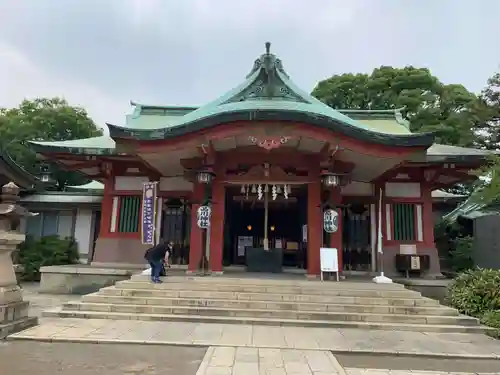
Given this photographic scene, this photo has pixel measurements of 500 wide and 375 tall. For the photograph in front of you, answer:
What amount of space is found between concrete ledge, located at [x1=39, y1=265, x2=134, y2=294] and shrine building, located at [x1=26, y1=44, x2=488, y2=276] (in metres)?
1.06

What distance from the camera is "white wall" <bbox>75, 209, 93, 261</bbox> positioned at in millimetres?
16828

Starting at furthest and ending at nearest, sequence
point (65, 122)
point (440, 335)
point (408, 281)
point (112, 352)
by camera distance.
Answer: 1. point (65, 122)
2. point (408, 281)
3. point (440, 335)
4. point (112, 352)

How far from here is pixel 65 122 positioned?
93.7ft

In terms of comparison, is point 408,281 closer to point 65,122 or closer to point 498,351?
point 498,351

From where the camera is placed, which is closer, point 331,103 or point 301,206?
point 301,206

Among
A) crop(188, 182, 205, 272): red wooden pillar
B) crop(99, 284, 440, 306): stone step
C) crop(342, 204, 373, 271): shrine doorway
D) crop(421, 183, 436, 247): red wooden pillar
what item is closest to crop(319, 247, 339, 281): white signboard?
crop(99, 284, 440, 306): stone step

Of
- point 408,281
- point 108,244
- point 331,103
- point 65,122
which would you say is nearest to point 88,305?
point 108,244

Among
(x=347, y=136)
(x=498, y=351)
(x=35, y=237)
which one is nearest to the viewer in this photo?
(x=498, y=351)

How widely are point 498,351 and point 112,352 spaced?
241 inches

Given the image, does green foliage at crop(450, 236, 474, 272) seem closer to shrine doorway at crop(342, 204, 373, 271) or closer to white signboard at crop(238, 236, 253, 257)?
shrine doorway at crop(342, 204, 373, 271)

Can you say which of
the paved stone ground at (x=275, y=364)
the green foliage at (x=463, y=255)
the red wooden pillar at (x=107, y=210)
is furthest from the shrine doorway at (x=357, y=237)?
the red wooden pillar at (x=107, y=210)

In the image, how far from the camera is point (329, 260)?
36.6ft

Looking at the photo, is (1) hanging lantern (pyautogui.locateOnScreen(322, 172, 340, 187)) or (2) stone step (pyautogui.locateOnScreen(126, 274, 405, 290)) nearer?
(2) stone step (pyautogui.locateOnScreen(126, 274, 405, 290))

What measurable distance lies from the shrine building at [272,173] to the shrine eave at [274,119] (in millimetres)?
27
